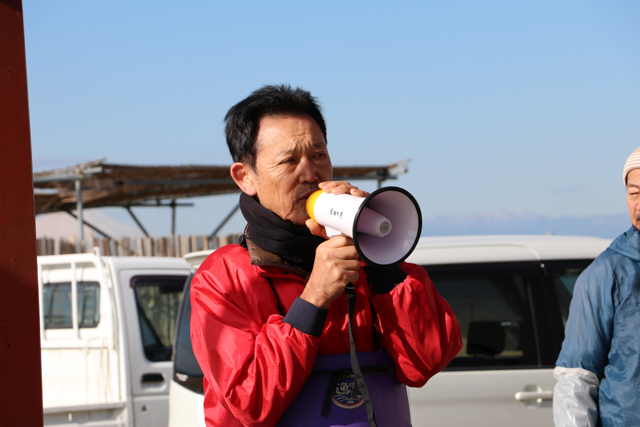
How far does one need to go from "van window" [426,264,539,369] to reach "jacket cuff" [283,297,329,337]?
8.66 ft

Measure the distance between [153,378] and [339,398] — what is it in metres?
4.38

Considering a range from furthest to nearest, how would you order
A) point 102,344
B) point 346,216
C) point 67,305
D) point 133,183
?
point 133,183, point 67,305, point 102,344, point 346,216

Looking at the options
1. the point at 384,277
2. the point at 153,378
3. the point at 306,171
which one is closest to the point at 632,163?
the point at 384,277

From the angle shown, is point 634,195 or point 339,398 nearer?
point 339,398

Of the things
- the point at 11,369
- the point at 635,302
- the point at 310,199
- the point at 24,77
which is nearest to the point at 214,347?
the point at 310,199

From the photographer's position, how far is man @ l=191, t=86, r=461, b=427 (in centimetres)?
172

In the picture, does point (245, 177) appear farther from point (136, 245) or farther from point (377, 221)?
point (136, 245)

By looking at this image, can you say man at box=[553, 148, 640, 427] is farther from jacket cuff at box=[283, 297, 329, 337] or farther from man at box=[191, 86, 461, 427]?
jacket cuff at box=[283, 297, 329, 337]

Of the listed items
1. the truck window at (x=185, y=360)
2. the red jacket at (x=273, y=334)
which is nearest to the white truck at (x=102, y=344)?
the truck window at (x=185, y=360)

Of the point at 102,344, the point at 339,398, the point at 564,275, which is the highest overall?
the point at 339,398

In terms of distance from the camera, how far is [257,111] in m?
2.10

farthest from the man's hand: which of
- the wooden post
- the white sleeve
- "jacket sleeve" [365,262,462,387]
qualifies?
the white sleeve

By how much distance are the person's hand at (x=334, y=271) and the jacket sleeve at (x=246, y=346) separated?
0.37 ft

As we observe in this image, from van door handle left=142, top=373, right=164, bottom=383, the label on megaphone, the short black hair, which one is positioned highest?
the short black hair
